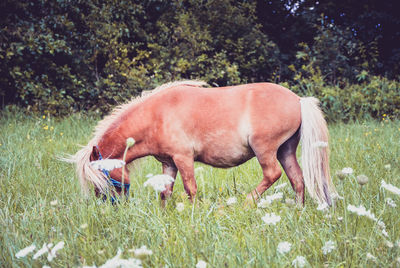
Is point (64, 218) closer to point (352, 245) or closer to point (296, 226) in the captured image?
point (296, 226)

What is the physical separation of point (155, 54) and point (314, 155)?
719 cm

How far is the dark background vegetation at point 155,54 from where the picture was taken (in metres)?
8.03

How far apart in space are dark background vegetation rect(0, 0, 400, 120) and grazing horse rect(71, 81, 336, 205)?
4035 mm

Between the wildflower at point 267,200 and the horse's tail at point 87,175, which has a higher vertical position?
the wildflower at point 267,200

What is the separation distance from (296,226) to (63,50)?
7.35 meters

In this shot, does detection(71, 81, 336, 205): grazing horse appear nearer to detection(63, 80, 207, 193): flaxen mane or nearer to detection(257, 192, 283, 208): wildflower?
detection(63, 80, 207, 193): flaxen mane

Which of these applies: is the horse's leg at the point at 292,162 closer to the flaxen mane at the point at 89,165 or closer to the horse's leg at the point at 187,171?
the horse's leg at the point at 187,171

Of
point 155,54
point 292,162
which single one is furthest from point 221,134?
point 155,54

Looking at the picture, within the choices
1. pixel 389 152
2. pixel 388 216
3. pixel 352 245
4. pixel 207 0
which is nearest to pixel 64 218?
pixel 352 245

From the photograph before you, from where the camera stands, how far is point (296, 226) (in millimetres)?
2184

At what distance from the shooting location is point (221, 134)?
322 cm

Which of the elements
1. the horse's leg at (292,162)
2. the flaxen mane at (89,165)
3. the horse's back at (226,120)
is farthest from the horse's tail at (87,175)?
the horse's leg at (292,162)

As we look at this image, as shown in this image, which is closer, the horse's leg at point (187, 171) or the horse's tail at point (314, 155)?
the horse's tail at point (314, 155)

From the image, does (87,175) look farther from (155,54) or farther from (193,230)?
(155,54)
